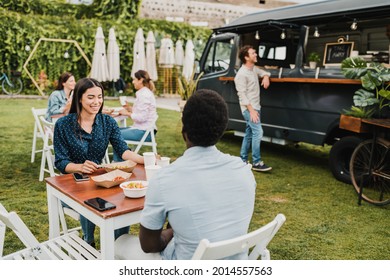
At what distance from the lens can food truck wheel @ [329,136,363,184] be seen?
498cm

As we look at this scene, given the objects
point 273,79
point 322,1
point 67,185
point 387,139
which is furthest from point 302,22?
point 67,185

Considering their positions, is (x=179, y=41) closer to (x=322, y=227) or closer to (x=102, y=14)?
(x=102, y=14)

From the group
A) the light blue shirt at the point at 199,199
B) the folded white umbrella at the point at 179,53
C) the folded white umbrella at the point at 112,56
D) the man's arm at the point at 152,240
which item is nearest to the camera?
the light blue shirt at the point at 199,199

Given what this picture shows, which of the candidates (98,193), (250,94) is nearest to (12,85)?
(250,94)

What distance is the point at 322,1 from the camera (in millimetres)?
5410

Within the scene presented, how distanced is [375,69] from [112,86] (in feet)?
38.2

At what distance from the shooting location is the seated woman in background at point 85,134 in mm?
2764

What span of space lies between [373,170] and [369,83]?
3.13ft

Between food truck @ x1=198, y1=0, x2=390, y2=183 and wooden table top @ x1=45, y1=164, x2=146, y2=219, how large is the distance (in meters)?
3.38

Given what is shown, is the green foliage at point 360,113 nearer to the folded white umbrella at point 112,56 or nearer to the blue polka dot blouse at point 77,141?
the blue polka dot blouse at point 77,141

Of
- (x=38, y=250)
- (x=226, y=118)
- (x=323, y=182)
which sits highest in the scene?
(x=226, y=118)

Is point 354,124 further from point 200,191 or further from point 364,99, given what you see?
point 200,191

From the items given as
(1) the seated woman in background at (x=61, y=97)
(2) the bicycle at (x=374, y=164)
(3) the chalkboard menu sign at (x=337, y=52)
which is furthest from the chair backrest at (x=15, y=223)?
(3) the chalkboard menu sign at (x=337, y=52)

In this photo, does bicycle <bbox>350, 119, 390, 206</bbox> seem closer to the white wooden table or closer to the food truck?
the food truck
